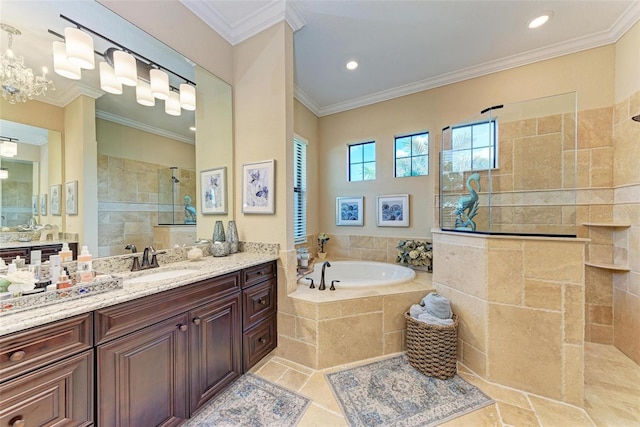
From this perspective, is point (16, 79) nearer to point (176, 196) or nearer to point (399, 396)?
point (176, 196)

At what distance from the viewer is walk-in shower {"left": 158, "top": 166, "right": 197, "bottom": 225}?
1851 millimetres

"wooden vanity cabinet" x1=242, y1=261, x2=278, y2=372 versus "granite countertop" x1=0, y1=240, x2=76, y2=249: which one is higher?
"granite countertop" x1=0, y1=240, x2=76, y2=249

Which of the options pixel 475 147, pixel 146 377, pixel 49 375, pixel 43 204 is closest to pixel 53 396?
pixel 49 375

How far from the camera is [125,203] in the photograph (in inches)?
63.7

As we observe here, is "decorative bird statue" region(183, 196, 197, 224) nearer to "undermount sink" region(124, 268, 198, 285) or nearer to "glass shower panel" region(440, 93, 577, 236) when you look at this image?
"undermount sink" region(124, 268, 198, 285)

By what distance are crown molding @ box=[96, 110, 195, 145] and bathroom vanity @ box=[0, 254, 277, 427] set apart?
115 centimetres

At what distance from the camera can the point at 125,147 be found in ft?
5.33

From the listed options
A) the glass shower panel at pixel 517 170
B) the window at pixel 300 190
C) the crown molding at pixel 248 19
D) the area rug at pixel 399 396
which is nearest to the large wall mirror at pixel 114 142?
the crown molding at pixel 248 19

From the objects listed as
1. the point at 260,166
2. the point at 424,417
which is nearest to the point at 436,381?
the point at 424,417

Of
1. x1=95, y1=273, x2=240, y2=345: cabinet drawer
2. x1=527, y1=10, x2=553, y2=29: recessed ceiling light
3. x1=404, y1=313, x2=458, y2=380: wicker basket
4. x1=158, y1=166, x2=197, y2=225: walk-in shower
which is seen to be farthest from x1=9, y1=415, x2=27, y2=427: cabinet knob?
x1=527, y1=10, x2=553, y2=29: recessed ceiling light

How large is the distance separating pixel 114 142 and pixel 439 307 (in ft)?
8.93

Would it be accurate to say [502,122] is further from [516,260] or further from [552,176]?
[516,260]

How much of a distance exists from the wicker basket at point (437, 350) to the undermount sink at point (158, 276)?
5.85ft

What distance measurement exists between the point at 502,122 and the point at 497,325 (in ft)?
6.68
